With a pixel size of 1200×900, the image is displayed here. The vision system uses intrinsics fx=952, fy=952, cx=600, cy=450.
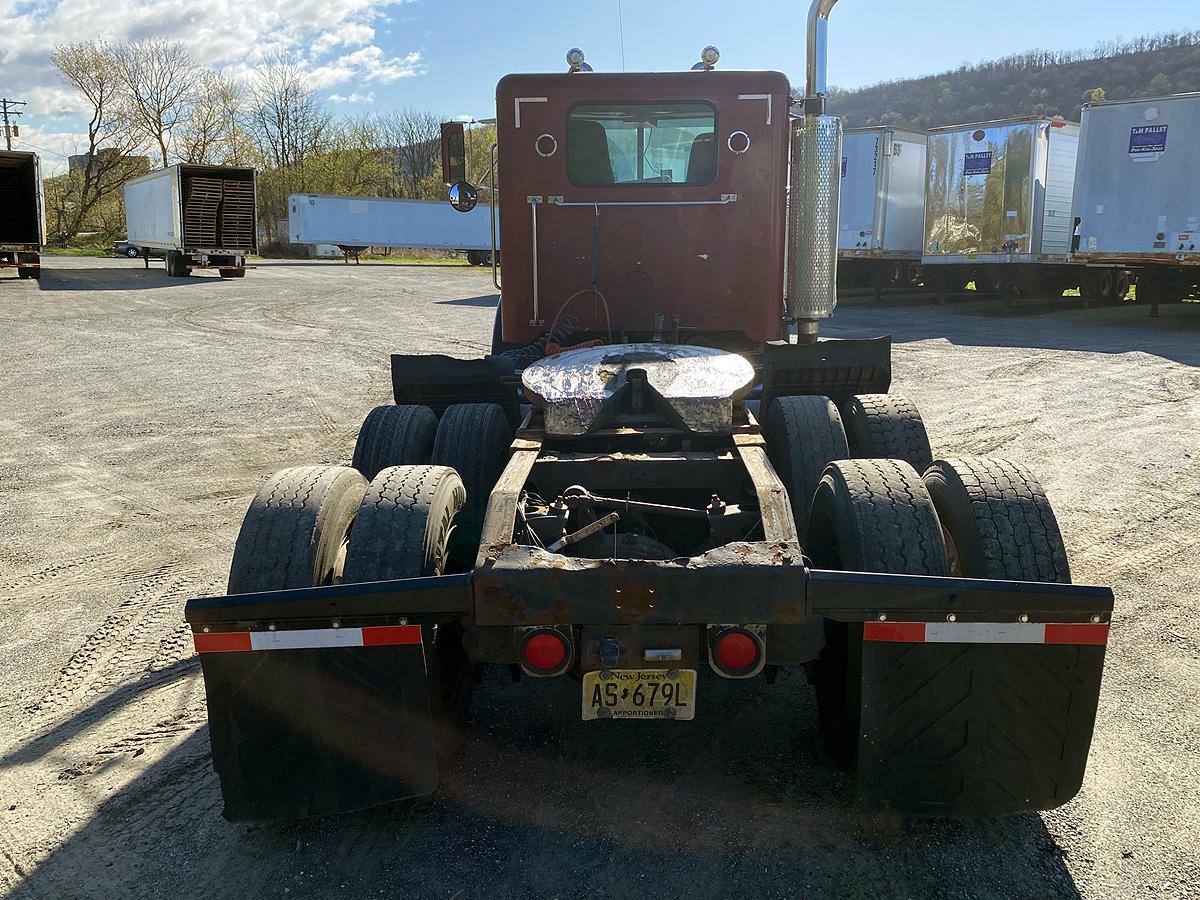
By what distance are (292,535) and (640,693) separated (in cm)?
127

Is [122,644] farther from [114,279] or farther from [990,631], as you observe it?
[114,279]

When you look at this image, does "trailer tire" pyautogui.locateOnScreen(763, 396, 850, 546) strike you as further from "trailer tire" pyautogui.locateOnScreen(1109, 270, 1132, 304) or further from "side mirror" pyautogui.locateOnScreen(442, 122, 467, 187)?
"trailer tire" pyautogui.locateOnScreen(1109, 270, 1132, 304)

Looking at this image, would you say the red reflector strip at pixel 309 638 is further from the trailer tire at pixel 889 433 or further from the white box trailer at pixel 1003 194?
the white box trailer at pixel 1003 194

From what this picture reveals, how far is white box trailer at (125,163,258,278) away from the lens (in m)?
27.5

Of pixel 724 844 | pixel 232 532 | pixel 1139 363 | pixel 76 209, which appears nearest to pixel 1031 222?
pixel 1139 363

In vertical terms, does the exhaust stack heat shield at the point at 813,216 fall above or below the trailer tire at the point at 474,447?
above

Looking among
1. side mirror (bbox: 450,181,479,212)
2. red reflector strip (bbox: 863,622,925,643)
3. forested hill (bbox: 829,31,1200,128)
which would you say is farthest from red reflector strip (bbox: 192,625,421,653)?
forested hill (bbox: 829,31,1200,128)

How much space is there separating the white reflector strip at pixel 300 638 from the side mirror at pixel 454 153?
4017mm

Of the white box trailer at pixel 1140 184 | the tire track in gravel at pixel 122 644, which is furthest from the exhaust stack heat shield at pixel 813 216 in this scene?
the white box trailer at pixel 1140 184

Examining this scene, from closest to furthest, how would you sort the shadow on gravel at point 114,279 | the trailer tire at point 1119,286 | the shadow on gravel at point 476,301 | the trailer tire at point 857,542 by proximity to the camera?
the trailer tire at point 857,542, the trailer tire at point 1119,286, the shadow on gravel at point 476,301, the shadow on gravel at point 114,279

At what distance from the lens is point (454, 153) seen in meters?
6.15

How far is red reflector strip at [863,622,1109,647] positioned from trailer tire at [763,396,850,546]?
1.54 meters

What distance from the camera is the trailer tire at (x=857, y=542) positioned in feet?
9.78

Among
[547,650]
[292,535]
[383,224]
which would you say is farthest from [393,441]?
[383,224]
